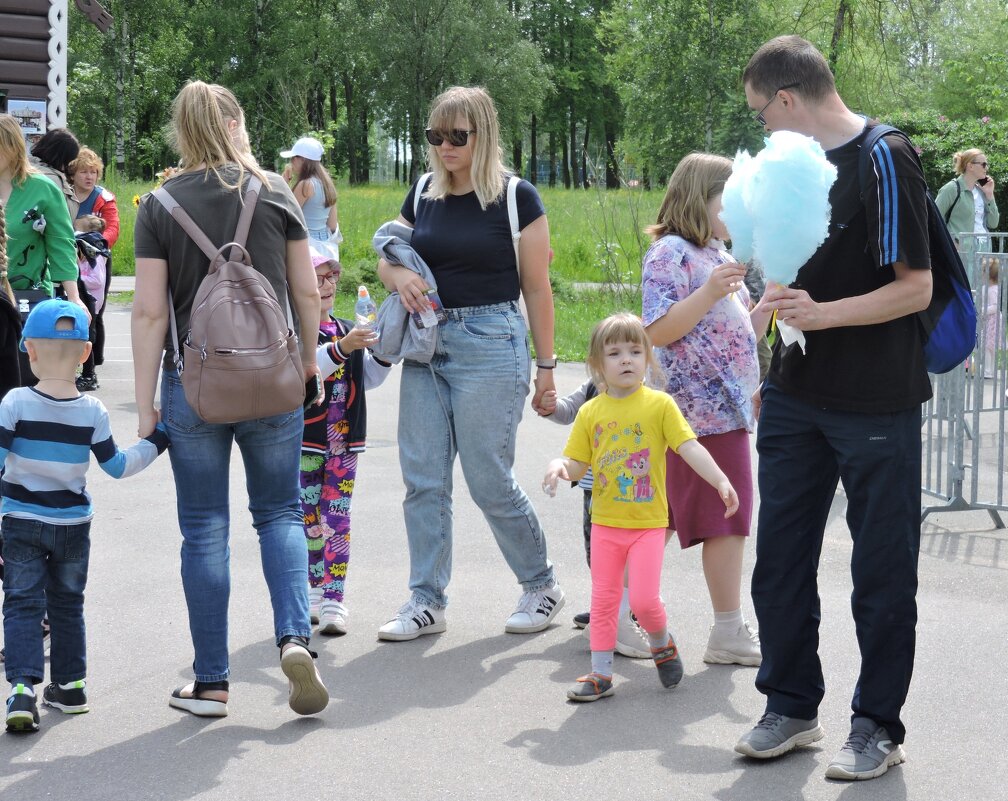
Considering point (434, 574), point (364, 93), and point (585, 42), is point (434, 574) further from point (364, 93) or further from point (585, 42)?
point (585, 42)

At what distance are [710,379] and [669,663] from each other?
3.61 feet

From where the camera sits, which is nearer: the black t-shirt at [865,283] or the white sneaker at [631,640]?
the black t-shirt at [865,283]

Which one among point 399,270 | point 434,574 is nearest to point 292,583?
point 434,574

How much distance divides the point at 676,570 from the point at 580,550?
0.63 meters

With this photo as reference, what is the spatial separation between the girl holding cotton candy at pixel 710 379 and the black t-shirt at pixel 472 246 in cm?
59

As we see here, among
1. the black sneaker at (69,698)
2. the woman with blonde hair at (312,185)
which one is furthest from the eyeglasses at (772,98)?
the woman with blonde hair at (312,185)

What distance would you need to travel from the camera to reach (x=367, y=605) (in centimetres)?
562

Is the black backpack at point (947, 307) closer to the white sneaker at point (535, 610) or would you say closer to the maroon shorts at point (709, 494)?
the maroon shorts at point (709, 494)

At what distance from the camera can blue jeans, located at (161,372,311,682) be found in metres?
4.24

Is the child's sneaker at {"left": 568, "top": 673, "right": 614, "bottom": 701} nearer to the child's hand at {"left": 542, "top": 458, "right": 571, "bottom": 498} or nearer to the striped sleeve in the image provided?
the child's hand at {"left": 542, "top": 458, "right": 571, "bottom": 498}

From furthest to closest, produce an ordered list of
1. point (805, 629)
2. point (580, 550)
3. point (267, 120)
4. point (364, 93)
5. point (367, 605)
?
point (364, 93)
point (267, 120)
point (580, 550)
point (367, 605)
point (805, 629)

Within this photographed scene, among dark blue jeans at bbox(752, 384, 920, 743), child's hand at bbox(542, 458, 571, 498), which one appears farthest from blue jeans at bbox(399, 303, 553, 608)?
dark blue jeans at bbox(752, 384, 920, 743)

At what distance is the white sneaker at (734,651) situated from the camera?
4855 mm

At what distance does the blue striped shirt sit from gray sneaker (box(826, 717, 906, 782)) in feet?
7.82
